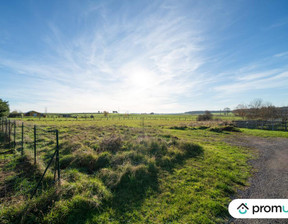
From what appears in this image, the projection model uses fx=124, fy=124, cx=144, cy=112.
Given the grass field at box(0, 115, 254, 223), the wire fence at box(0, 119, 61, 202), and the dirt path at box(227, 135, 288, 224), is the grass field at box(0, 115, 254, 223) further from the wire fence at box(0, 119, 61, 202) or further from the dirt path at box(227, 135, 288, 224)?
the dirt path at box(227, 135, 288, 224)

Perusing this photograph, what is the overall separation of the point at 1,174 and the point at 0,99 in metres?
37.1

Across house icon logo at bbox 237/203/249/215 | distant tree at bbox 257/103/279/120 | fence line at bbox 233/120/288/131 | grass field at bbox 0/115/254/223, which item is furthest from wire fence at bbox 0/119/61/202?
distant tree at bbox 257/103/279/120

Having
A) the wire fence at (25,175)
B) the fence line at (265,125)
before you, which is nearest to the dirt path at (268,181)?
the wire fence at (25,175)

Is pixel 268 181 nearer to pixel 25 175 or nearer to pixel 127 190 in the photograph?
pixel 127 190

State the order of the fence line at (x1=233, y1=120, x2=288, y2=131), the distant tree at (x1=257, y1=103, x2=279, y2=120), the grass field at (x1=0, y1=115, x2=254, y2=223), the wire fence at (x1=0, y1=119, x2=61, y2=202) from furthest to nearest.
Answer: the distant tree at (x1=257, y1=103, x2=279, y2=120)
the fence line at (x1=233, y1=120, x2=288, y2=131)
the wire fence at (x1=0, y1=119, x2=61, y2=202)
the grass field at (x1=0, y1=115, x2=254, y2=223)

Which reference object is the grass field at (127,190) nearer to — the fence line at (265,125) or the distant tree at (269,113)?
the fence line at (265,125)

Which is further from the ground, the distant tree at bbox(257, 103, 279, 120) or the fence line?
the distant tree at bbox(257, 103, 279, 120)

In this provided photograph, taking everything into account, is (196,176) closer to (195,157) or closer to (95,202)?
(195,157)

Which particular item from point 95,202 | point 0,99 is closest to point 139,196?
point 95,202

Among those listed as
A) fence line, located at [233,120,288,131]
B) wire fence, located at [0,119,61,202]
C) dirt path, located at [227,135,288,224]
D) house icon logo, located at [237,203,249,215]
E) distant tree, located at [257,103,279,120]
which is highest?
distant tree, located at [257,103,279,120]

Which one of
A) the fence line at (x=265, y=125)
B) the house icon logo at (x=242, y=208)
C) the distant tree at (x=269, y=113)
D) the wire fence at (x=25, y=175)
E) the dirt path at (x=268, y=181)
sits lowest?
the house icon logo at (x=242, y=208)

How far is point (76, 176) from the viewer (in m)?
5.43

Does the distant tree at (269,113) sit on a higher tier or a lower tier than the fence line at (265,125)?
higher

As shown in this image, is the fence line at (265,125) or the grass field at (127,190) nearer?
the grass field at (127,190)
